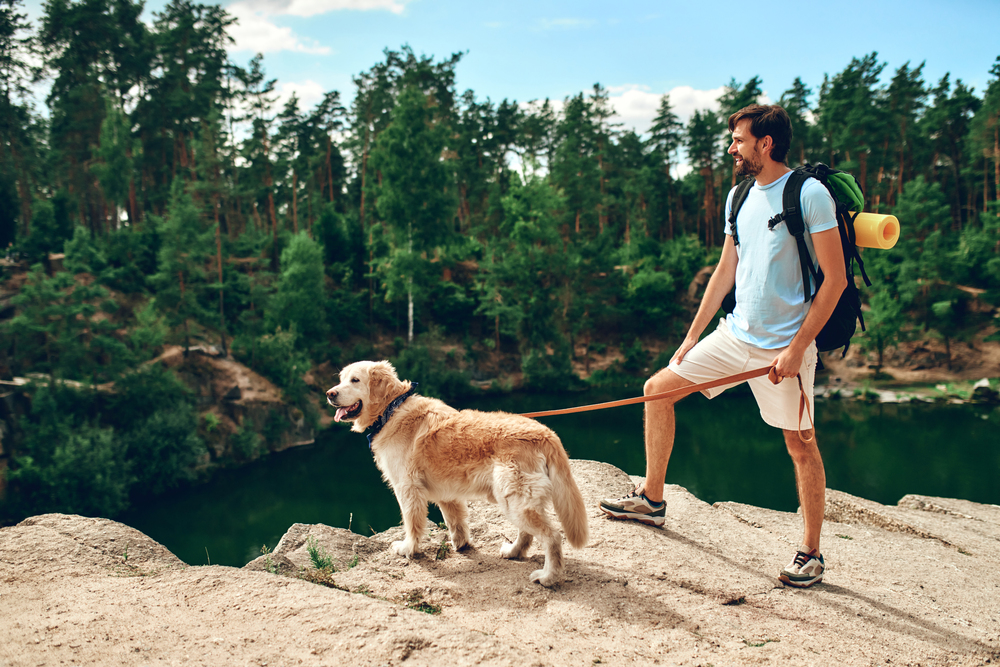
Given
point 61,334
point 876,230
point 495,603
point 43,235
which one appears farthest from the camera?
point 43,235

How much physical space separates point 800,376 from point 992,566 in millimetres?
2571

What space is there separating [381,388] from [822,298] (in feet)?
8.65

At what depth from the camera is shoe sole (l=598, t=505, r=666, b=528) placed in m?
3.97

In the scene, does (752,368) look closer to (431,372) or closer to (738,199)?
(738,199)

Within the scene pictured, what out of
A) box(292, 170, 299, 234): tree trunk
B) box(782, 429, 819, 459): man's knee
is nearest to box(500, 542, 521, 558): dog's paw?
box(782, 429, 819, 459): man's knee

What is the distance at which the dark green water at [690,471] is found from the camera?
45.5 ft

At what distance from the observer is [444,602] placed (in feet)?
10.2

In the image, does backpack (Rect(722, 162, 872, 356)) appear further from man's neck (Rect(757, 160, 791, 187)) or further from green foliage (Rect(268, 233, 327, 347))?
green foliage (Rect(268, 233, 327, 347))

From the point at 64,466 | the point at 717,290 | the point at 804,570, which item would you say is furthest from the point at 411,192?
the point at 804,570

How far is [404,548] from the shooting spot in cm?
373

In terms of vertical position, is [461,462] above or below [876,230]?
below

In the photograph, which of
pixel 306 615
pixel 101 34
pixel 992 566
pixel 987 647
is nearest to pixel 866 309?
pixel 992 566

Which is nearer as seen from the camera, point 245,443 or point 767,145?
point 767,145

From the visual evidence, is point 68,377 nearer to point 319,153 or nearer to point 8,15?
point 8,15
